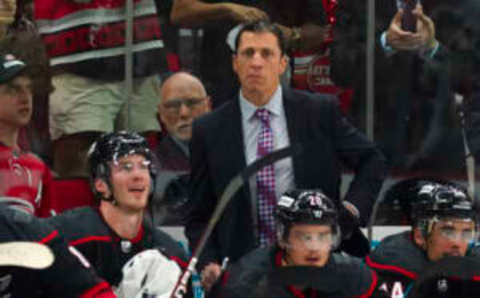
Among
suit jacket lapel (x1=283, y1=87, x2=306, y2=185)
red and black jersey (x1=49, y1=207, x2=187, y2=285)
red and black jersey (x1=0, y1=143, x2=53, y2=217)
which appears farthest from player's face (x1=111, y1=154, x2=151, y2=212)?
suit jacket lapel (x1=283, y1=87, x2=306, y2=185)

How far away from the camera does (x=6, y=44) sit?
5.69 metres

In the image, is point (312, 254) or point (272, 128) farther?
Result: point (272, 128)

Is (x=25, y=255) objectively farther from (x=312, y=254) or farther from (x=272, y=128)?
(x=272, y=128)

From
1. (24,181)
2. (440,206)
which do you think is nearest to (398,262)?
(440,206)

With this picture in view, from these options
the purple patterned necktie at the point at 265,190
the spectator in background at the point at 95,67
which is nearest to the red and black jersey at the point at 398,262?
the purple patterned necktie at the point at 265,190

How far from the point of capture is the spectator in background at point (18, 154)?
215 inches

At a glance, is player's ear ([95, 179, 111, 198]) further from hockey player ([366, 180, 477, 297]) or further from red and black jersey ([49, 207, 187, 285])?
hockey player ([366, 180, 477, 297])

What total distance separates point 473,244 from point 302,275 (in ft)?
4.12

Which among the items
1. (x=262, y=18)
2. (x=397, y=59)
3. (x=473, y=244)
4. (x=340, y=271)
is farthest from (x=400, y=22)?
(x=340, y=271)

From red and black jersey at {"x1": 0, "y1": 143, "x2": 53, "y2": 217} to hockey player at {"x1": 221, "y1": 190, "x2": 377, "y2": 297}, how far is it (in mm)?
1196

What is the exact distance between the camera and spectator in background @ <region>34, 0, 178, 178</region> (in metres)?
5.75

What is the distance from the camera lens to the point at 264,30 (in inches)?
209

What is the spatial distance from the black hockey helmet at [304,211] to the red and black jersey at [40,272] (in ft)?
5.14

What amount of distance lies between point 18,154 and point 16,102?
23cm
